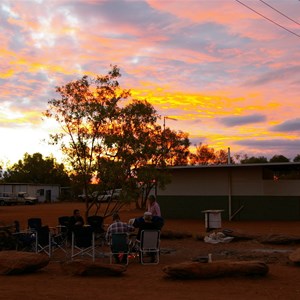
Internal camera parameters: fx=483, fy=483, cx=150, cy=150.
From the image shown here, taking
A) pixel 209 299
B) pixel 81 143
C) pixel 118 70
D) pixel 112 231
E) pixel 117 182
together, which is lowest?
pixel 209 299

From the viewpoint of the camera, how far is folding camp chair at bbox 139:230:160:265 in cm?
1024

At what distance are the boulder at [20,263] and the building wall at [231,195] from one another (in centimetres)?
1666

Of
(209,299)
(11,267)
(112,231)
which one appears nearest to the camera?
(209,299)

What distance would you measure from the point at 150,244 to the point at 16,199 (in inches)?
1759

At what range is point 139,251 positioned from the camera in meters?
10.3

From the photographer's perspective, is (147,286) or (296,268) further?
(296,268)

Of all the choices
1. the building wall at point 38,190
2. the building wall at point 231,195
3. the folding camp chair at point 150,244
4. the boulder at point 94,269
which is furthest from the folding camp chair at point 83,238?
the building wall at point 38,190

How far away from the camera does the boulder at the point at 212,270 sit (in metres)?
8.24

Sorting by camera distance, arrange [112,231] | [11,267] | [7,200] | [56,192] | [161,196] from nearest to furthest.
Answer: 1. [11,267]
2. [112,231]
3. [161,196]
4. [7,200]
5. [56,192]

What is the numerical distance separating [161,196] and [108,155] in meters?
10.9

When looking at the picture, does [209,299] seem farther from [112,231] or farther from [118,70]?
[118,70]

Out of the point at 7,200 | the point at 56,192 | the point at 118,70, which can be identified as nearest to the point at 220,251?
the point at 118,70

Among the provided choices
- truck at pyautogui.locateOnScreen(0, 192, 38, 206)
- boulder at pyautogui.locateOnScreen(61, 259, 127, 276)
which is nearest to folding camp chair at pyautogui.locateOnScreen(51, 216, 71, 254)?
boulder at pyautogui.locateOnScreen(61, 259, 127, 276)

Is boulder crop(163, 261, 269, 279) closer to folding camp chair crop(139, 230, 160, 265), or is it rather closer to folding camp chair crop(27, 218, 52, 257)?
folding camp chair crop(139, 230, 160, 265)
